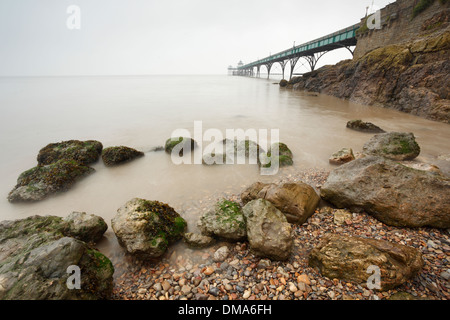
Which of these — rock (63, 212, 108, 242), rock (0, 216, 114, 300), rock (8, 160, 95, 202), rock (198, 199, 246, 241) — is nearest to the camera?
rock (0, 216, 114, 300)

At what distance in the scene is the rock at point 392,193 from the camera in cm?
328

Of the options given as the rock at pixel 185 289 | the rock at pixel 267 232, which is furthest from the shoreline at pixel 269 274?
the rock at pixel 267 232

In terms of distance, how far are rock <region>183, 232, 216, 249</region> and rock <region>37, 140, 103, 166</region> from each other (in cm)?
567

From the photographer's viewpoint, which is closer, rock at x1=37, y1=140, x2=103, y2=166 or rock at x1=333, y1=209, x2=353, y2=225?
rock at x1=333, y1=209, x2=353, y2=225

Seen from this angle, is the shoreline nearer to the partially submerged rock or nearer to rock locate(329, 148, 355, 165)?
the partially submerged rock

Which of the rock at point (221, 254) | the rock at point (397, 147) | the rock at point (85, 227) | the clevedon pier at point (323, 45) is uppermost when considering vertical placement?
the clevedon pier at point (323, 45)

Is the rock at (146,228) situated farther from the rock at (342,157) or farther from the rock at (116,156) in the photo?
the rock at (342,157)

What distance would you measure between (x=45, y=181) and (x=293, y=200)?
669 cm

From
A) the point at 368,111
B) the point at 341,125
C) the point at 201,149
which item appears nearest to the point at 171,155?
the point at 201,149

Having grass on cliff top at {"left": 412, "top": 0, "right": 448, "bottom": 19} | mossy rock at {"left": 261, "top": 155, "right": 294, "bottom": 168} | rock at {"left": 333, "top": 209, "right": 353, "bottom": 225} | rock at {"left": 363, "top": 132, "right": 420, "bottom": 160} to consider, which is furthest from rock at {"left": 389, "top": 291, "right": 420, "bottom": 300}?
grass on cliff top at {"left": 412, "top": 0, "right": 448, "bottom": 19}

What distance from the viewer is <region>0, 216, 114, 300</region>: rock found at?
2.19 metres

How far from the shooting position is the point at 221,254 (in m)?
3.27
